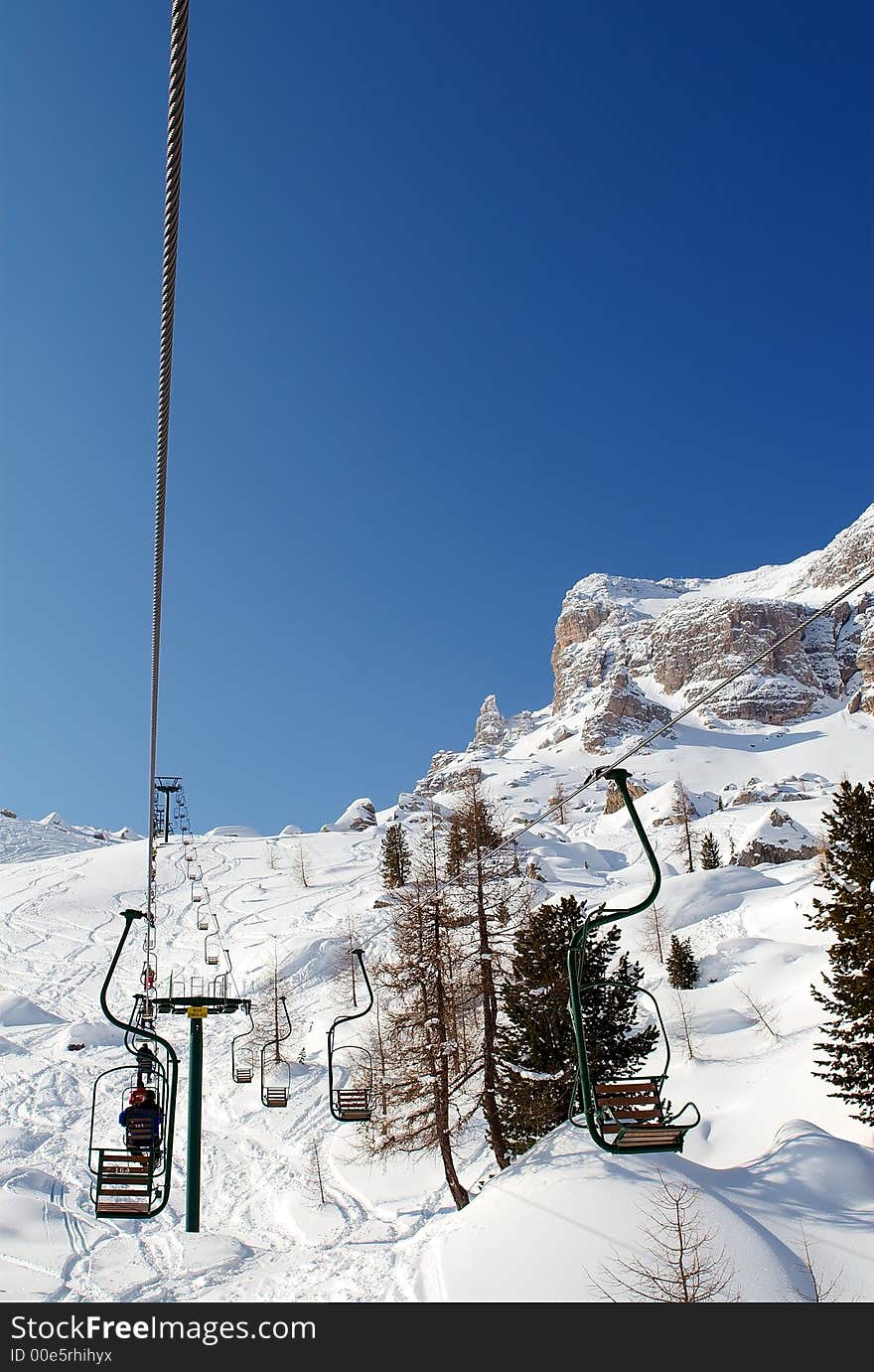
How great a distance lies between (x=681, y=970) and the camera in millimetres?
38969

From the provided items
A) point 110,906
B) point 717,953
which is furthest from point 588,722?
point 717,953

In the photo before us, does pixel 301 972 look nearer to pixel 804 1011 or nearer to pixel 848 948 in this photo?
pixel 804 1011

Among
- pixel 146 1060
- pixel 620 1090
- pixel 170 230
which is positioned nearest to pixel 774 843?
pixel 620 1090

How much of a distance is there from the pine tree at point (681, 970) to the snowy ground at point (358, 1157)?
1.06m

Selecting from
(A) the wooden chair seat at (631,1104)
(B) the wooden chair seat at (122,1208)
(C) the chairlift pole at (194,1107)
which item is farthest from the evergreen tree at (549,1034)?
(B) the wooden chair seat at (122,1208)

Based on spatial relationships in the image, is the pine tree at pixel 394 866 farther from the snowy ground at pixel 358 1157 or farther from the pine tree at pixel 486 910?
the pine tree at pixel 486 910

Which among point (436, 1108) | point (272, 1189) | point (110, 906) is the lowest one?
point (272, 1189)

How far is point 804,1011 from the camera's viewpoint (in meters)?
32.1

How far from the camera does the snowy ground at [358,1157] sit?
1393cm

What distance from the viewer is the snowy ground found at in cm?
1393

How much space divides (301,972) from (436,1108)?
31.9 meters

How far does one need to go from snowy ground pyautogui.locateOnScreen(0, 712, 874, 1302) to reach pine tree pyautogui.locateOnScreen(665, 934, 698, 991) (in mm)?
1061

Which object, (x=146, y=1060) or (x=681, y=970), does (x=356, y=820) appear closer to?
(x=681, y=970)

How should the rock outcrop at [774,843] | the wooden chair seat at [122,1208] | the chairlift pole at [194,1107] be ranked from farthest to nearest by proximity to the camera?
the rock outcrop at [774,843] < the wooden chair seat at [122,1208] < the chairlift pole at [194,1107]
